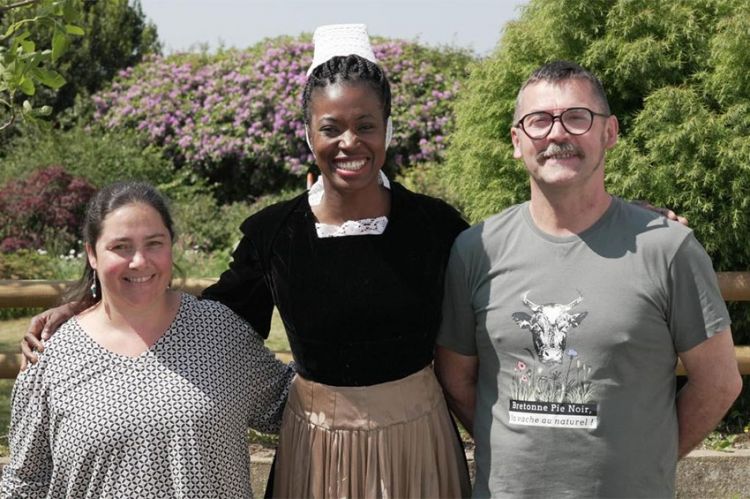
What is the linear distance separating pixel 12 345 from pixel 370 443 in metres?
5.38

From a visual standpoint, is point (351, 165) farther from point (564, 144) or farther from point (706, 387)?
point (706, 387)

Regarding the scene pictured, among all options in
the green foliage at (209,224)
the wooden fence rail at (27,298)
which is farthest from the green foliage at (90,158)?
the wooden fence rail at (27,298)

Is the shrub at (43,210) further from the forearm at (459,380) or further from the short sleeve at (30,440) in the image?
the forearm at (459,380)

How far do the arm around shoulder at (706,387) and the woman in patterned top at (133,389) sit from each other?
45.9 inches

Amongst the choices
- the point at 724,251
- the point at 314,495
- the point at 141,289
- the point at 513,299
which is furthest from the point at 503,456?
the point at 724,251

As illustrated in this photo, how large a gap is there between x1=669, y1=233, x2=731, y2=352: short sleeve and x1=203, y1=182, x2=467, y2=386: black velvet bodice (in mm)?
654

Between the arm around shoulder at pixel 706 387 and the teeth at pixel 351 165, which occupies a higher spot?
the teeth at pixel 351 165

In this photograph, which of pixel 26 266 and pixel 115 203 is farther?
pixel 26 266

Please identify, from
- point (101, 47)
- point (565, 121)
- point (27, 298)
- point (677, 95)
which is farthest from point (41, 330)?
point (101, 47)

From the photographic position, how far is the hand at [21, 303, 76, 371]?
2.72m

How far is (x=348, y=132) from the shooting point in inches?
104

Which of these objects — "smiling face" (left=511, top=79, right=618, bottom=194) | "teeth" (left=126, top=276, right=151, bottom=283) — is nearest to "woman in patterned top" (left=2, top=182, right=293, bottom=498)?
"teeth" (left=126, top=276, right=151, bottom=283)

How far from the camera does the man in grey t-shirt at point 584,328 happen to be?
2361mm

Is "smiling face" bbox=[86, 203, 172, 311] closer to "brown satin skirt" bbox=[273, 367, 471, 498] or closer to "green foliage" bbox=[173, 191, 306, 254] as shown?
"brown satin skirt" bbox=[273, 367, 471, 498]
